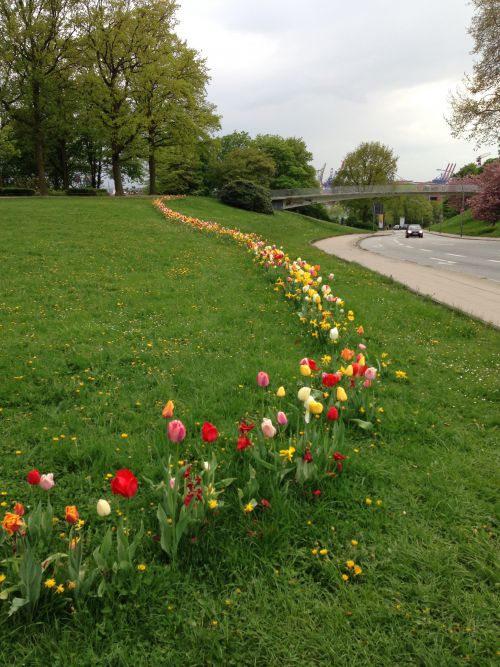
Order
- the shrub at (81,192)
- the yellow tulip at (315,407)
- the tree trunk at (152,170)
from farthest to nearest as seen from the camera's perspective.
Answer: the tree trunk at (152,170) < the shrub at (81,192) < the yellow tulip at (315,407)

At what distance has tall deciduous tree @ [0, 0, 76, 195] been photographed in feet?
110

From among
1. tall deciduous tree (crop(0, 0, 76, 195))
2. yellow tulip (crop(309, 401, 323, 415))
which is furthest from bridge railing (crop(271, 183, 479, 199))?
yellow tulip (crop(309, 401, 323, 415))

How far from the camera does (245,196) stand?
4406 centimetres

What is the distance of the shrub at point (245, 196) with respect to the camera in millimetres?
44094

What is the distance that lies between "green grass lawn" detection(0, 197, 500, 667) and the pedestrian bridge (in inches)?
2416

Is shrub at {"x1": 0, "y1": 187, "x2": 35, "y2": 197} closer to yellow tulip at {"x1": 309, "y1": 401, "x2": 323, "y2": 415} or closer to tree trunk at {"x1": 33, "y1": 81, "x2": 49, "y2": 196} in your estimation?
tree trunk at {"x1": 33, "y1": 81, "x2": 49, "y2": 196}

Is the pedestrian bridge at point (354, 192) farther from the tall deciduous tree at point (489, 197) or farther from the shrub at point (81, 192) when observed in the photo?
the shrub at point (81, 192)

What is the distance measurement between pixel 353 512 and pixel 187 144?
43.8 meters

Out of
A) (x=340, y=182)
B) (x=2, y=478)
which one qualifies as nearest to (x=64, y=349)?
(x=2, y=478)

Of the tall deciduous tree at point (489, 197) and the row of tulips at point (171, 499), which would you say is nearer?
the row of tulips at point (171, 499)

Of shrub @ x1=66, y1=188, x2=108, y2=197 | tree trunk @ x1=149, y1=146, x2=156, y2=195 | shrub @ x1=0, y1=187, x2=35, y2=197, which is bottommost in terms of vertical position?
shrub @ x1=0, y1=187, x2=35, y2=197

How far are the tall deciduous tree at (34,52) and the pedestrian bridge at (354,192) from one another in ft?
113

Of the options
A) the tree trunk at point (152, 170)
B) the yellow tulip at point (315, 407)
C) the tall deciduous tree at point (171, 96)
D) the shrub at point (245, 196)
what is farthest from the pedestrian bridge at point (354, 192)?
the yellow tulip at point (315, 407)

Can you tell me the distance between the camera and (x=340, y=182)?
9675cm
